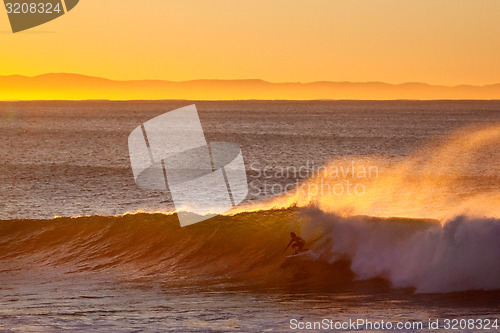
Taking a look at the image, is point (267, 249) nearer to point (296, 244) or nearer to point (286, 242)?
point (286, 242)

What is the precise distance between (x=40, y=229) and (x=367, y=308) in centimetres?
1311

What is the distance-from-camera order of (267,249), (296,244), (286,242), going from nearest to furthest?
(296,244) < (267,249) < (286,242)

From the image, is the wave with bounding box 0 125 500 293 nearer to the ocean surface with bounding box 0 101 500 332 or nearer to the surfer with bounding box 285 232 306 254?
the ocean surface with bounding box 0 101 500 332

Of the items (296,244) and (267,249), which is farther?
(267,249)

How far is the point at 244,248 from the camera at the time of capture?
20.0 meters

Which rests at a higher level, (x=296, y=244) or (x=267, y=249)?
(x=296, y=244)

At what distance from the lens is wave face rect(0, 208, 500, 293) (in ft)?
51.2

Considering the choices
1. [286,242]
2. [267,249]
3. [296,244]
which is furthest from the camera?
[286,242]

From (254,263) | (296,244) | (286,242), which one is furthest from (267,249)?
(296,244)

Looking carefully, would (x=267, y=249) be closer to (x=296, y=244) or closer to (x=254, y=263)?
(x=254, y=263)

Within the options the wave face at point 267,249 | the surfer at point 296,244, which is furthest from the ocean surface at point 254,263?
the surfer at point 296,244

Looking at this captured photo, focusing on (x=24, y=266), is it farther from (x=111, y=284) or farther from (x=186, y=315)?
(x=186, y=315)

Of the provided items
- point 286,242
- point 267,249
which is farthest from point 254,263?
point 286,242

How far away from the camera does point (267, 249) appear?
19.7 m
